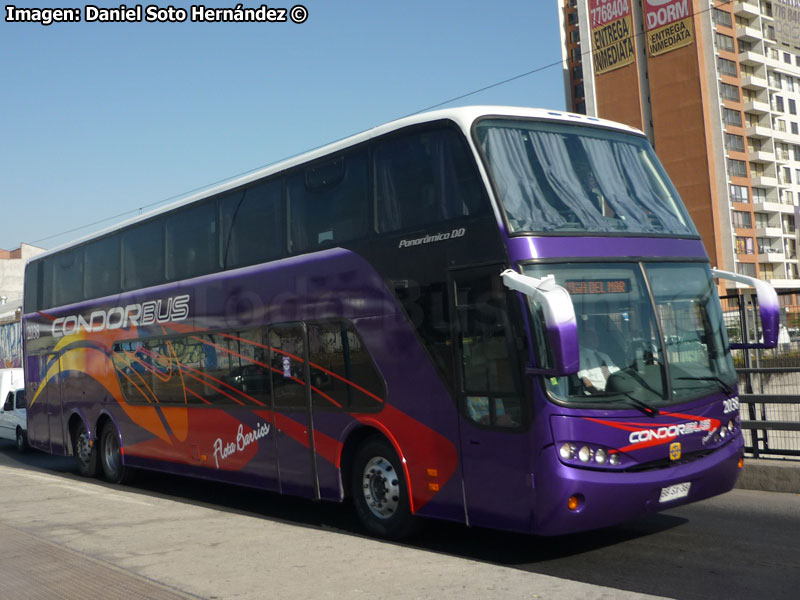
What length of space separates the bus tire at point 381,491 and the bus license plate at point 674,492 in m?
2.50

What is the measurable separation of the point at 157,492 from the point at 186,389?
263 cm

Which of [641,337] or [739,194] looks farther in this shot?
[739,194]

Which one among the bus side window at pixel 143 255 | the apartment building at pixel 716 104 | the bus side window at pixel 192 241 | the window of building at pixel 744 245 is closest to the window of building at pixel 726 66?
the apartment building at pixel 716 104

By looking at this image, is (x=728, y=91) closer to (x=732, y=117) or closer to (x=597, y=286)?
(x=732, y=117)

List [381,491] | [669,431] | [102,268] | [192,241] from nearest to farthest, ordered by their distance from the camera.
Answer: [669,431] → [381,491] → [192,241] → [102,268]

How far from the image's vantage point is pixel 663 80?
72062 mm

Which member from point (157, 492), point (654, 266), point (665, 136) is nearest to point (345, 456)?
point (654, 266)

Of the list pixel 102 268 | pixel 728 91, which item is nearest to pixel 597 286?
pixel 102 268

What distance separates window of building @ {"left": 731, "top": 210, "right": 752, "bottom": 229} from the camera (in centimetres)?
7214

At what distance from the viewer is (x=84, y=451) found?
54.9 ft

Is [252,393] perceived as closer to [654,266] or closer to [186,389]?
[186,389]

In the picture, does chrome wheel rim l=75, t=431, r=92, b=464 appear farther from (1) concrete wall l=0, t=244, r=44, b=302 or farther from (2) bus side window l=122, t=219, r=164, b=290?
(1) concrete wall l=0, t=244, r=44, b=302

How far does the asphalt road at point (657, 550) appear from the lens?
6.59 meters

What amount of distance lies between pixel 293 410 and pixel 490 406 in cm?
347
